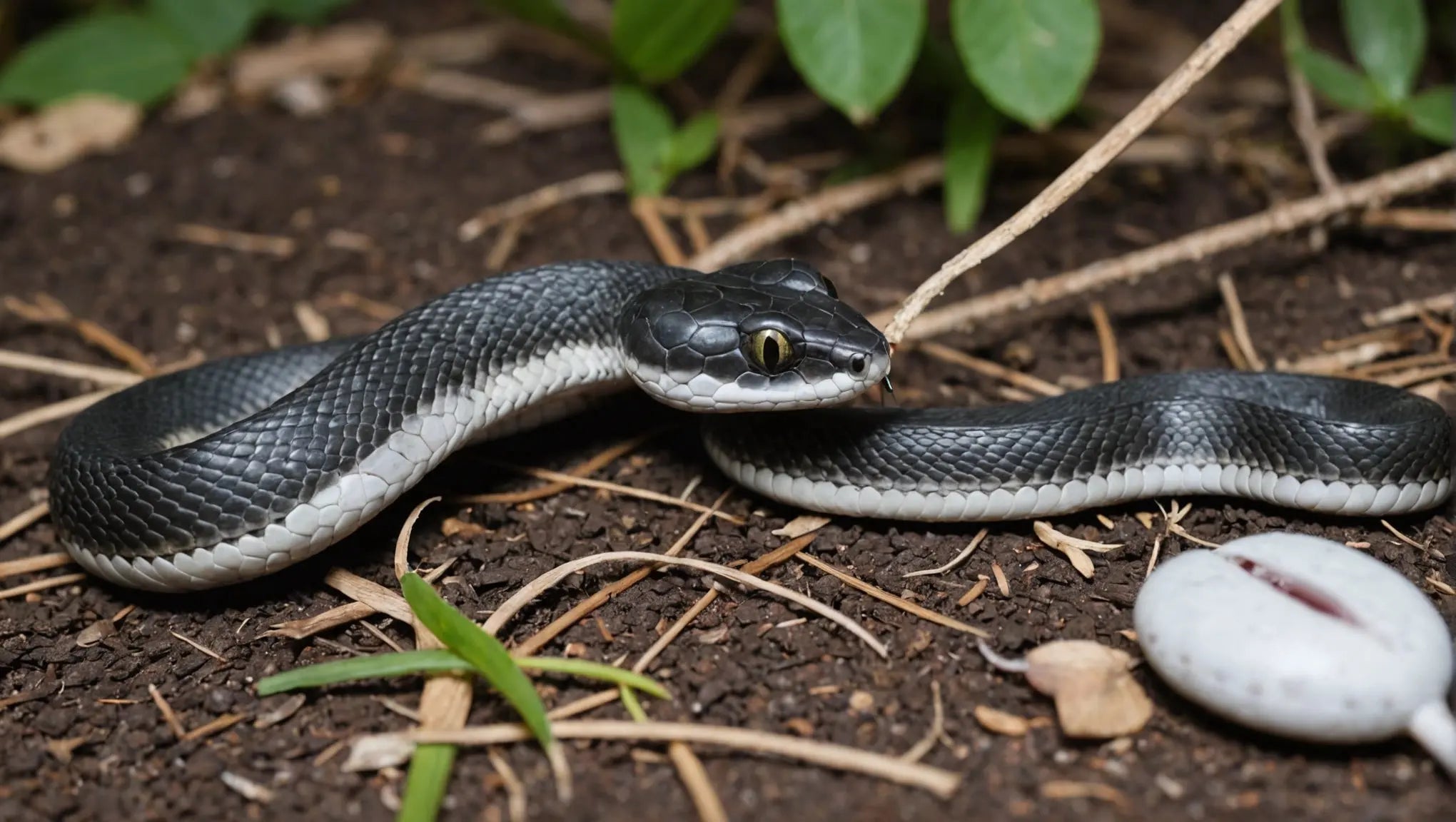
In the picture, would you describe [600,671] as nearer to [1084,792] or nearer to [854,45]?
[1084,792]

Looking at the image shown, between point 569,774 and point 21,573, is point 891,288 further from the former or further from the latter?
point 21,573

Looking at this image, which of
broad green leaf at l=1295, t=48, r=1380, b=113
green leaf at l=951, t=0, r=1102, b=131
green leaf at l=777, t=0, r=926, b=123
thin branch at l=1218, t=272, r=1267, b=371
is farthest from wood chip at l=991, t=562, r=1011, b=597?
broad green leaf at l=1295, t=48, r=1380, b=113

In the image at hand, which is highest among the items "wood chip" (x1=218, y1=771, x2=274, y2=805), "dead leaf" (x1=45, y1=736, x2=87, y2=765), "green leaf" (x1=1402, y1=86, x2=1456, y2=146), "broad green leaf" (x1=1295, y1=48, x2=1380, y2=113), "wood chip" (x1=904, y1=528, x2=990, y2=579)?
"broad green leaf" (x1=1295, y1=48, x2=1380, y2=113)

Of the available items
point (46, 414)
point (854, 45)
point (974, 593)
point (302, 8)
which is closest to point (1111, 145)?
point (854, 45)

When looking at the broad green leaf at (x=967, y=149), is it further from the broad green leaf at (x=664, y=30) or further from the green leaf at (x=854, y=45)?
the broad green leaf at (x=664, y=30)

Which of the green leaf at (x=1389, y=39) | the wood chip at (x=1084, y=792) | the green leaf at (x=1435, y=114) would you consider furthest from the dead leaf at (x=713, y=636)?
the green leaf at (x=1389, y=39)

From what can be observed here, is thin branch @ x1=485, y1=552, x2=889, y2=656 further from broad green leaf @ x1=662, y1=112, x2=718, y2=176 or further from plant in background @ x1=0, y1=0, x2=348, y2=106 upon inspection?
Result: plant in background @ x1=0, y1=0, x2=348, y2=106
